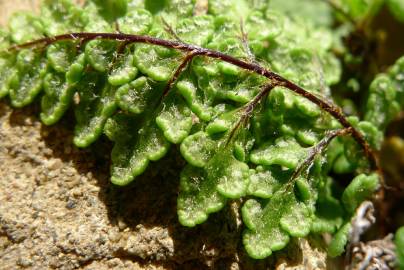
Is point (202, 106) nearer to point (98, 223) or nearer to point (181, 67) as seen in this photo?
point (181, 67)

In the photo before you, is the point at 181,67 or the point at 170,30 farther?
the point at 170,30

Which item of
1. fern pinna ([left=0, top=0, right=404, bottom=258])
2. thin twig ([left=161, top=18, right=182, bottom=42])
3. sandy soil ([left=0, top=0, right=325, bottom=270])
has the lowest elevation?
sandy soil ([left=0, top=0, right=325, bottom=270])

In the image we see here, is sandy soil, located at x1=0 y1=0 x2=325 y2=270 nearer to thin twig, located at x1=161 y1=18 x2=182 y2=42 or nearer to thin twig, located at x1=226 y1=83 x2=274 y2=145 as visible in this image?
thin twig, located at x1=226 y1=83 x2=274 y2=145

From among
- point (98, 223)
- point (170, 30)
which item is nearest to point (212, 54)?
point (170, 30)

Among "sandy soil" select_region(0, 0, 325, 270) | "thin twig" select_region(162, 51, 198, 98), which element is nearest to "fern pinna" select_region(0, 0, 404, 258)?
"thin twig" select_region(162, 51, 198, 98)

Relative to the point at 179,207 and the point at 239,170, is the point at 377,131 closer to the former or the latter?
the point at 239,170

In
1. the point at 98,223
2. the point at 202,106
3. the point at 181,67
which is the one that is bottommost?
the point at 98,223

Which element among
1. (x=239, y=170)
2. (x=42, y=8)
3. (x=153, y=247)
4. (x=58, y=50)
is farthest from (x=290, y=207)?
(x=42, y=8)
